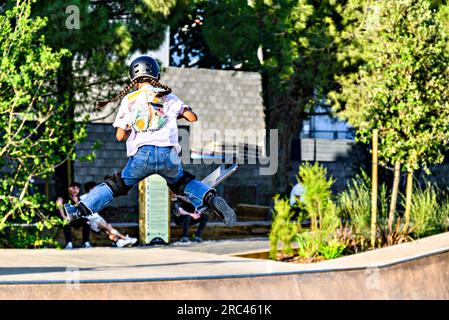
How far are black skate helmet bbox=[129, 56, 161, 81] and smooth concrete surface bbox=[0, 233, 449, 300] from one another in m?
5.93

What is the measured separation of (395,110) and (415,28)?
64.0 inches

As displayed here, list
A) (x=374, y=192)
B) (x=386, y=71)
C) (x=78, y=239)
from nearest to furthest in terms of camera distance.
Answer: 1. (x=374, y=192)
2. (x=386, y=71)
3. (x=78, y=239)

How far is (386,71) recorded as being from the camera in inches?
722

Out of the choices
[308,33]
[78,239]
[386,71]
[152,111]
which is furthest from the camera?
[308,33]

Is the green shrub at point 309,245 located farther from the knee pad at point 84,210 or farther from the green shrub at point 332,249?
the knee pad at point 84,210

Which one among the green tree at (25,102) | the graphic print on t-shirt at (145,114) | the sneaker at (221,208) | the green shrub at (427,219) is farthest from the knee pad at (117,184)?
the green shrub at (427,219)

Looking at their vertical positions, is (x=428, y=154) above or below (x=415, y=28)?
below

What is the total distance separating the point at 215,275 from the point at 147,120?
696 cm

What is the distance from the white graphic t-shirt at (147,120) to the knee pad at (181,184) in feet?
0.61

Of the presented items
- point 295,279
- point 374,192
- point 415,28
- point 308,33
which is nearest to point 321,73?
point 308,33

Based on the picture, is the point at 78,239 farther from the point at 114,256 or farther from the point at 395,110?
the point at 395,110

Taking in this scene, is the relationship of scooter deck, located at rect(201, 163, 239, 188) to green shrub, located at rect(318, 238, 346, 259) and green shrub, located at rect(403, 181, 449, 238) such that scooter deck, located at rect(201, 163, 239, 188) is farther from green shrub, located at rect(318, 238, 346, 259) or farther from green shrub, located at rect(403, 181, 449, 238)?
green shrub, located at rect(403, 181, 449, 238)

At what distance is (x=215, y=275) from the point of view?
12.2 m

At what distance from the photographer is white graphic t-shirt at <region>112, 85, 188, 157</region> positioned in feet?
17.7
